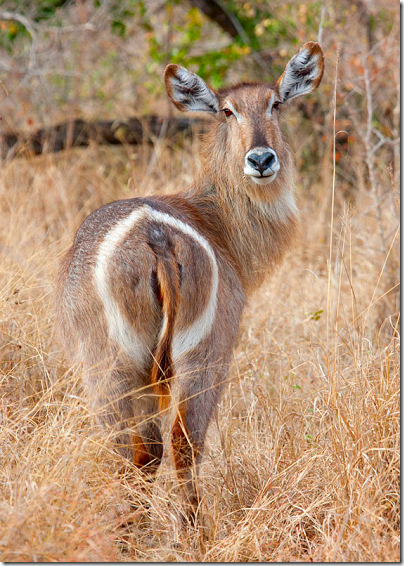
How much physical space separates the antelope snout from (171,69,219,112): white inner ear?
2.02 ft

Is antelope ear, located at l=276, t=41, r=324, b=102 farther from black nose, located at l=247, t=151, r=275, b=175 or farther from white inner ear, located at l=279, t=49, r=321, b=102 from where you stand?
black nose, located at l=247, t=151, r=275, b=175

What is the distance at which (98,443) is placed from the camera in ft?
8.93

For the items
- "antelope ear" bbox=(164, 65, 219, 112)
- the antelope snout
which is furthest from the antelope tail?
"antelope ear" bbox=(164, 65, 219, 112)

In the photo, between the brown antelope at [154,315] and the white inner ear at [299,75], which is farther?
the white inner ear at [299,75]

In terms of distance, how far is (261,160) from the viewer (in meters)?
3.36

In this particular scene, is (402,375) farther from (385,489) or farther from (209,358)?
(209,358)

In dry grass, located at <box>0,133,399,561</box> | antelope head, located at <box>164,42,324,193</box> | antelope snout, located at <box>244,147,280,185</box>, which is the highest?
antelope head, located at <box>164,42,324,193</box>

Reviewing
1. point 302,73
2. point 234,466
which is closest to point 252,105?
point 302,73

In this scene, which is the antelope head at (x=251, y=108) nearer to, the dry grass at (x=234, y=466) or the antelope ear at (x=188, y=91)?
the antelope ear at (x=188, y=91)

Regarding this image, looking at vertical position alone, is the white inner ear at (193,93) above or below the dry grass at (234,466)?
above

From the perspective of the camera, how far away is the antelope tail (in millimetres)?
2678

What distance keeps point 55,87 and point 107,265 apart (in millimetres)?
5881

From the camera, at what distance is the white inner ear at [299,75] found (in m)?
3.87

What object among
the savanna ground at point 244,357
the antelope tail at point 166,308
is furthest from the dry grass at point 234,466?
the antelope tail at point 166,308
